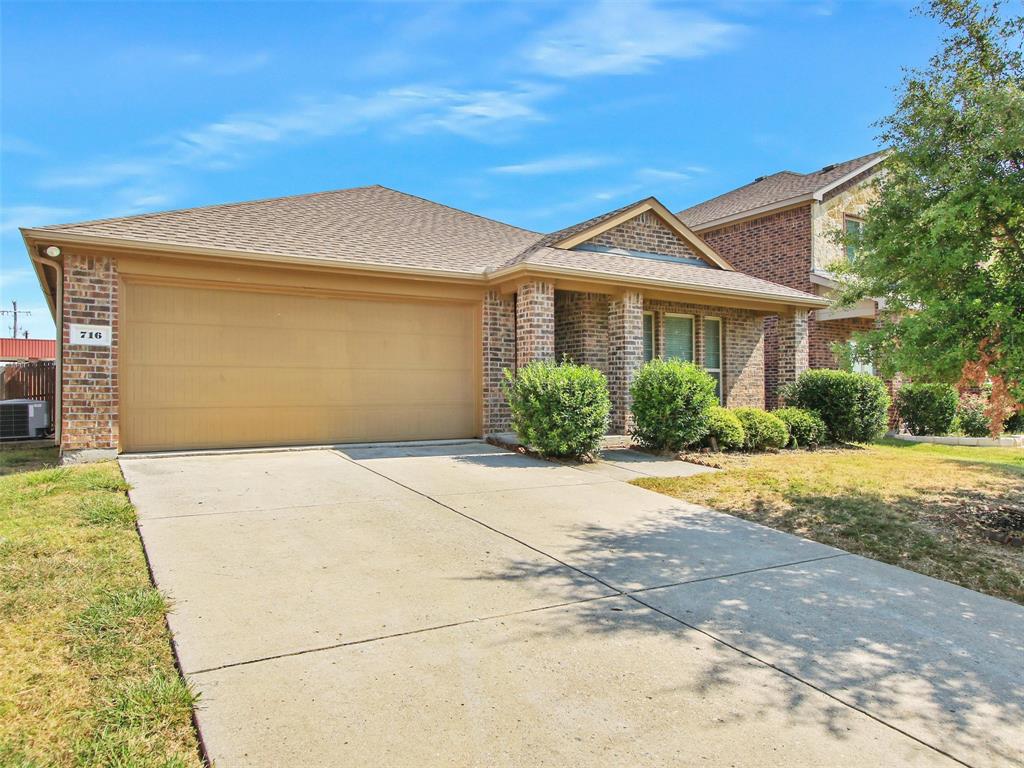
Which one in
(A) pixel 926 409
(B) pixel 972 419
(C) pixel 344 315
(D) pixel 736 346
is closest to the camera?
(C) pixel 344 315

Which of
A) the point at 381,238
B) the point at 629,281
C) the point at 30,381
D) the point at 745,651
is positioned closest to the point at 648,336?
the point at 629,281

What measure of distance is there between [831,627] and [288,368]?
27.5 ft

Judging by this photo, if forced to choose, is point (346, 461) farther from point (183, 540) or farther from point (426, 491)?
point (183, 540)

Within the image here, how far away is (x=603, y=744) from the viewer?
244 centimetres

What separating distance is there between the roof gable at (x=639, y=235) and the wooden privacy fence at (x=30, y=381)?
12.0 metres

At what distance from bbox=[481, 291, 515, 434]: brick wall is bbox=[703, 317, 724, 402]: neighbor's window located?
492cm

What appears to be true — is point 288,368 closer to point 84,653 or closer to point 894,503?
point 84,653

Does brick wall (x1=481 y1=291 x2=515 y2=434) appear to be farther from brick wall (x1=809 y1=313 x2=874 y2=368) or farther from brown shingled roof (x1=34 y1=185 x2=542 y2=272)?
brick wall (x1=809 y1=313 x2=874 y2=368)

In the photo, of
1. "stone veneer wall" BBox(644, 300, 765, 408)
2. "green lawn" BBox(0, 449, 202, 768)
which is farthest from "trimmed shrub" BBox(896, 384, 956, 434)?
"green lawn" BBox(0, 449, 202, 768)

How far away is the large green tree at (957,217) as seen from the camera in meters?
5.52

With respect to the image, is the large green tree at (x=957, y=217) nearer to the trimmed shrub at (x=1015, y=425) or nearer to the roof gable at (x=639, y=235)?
the roof gable at (x=639, y=235)

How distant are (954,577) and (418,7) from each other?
8915 mm

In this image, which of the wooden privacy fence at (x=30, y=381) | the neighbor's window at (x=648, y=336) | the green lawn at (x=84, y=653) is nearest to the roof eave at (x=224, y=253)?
the neighbor's window at (x=648, y=336)

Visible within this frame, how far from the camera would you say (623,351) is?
37.6ft
